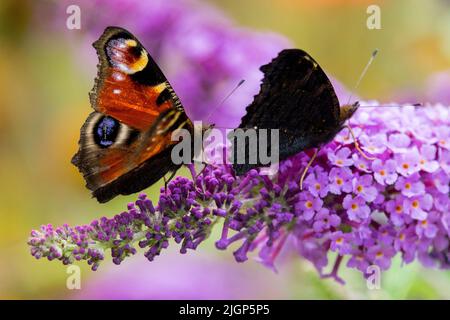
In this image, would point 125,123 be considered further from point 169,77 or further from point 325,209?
point 169,77

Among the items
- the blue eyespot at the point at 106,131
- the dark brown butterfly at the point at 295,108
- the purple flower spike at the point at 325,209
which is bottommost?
the purple flower spike at the point at 325,209

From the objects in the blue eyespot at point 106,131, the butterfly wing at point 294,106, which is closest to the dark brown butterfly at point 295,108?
the butterfly wing at point 294,106

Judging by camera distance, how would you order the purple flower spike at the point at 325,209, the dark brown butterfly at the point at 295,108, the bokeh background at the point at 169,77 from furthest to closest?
the bokeh background at the point at 169,77 → the dark brown butterfly at the point at 295,108 → the purple flower spike at the point at 325,209

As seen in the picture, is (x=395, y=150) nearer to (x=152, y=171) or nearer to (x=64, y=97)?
(x=152, y=171)

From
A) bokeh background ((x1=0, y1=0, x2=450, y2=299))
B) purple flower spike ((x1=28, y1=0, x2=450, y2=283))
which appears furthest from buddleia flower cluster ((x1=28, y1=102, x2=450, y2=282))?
bokeh background ((x1=0, y1=0, x2=450, y2=299))

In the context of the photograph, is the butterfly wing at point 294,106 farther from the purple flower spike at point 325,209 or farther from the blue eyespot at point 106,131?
the blue eyespot at point 106,131

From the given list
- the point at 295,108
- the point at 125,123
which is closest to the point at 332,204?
the point at 295,108

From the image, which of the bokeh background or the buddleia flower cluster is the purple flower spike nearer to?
the buddleia flower cluster
